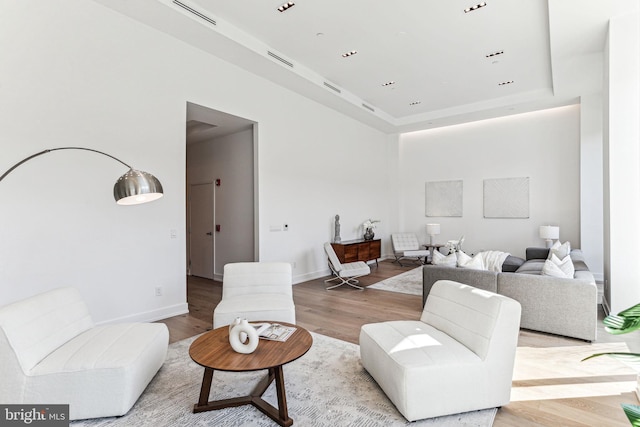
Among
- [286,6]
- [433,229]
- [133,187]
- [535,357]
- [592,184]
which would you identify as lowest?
[535,357]

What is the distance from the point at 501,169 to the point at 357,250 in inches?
174

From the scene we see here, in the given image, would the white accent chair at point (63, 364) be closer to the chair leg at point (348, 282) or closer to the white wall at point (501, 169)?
the chair leg at point (348, 282)

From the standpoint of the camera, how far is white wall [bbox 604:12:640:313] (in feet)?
13.3

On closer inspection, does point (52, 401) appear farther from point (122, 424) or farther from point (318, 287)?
point (318, 287)

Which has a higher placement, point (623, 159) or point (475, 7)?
point (475, 7)

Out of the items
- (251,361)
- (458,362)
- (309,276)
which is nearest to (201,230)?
(309,276)

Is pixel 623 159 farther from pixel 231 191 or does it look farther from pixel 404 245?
pixel 231 191

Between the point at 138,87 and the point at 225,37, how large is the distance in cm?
134

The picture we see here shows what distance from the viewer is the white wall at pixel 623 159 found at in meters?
4.05

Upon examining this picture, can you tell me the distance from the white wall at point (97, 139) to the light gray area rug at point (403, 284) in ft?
7.73

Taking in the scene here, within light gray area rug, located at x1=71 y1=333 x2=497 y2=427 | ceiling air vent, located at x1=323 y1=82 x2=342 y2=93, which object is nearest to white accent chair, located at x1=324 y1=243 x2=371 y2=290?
light gray area rug, located at x1=71 y1=333 x2=497 y2=427

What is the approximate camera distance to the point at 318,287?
636cm

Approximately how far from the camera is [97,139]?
3943 mm

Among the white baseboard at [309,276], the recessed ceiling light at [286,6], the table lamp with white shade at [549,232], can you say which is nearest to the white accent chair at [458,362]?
the recessed ceiling light at [286,6]
